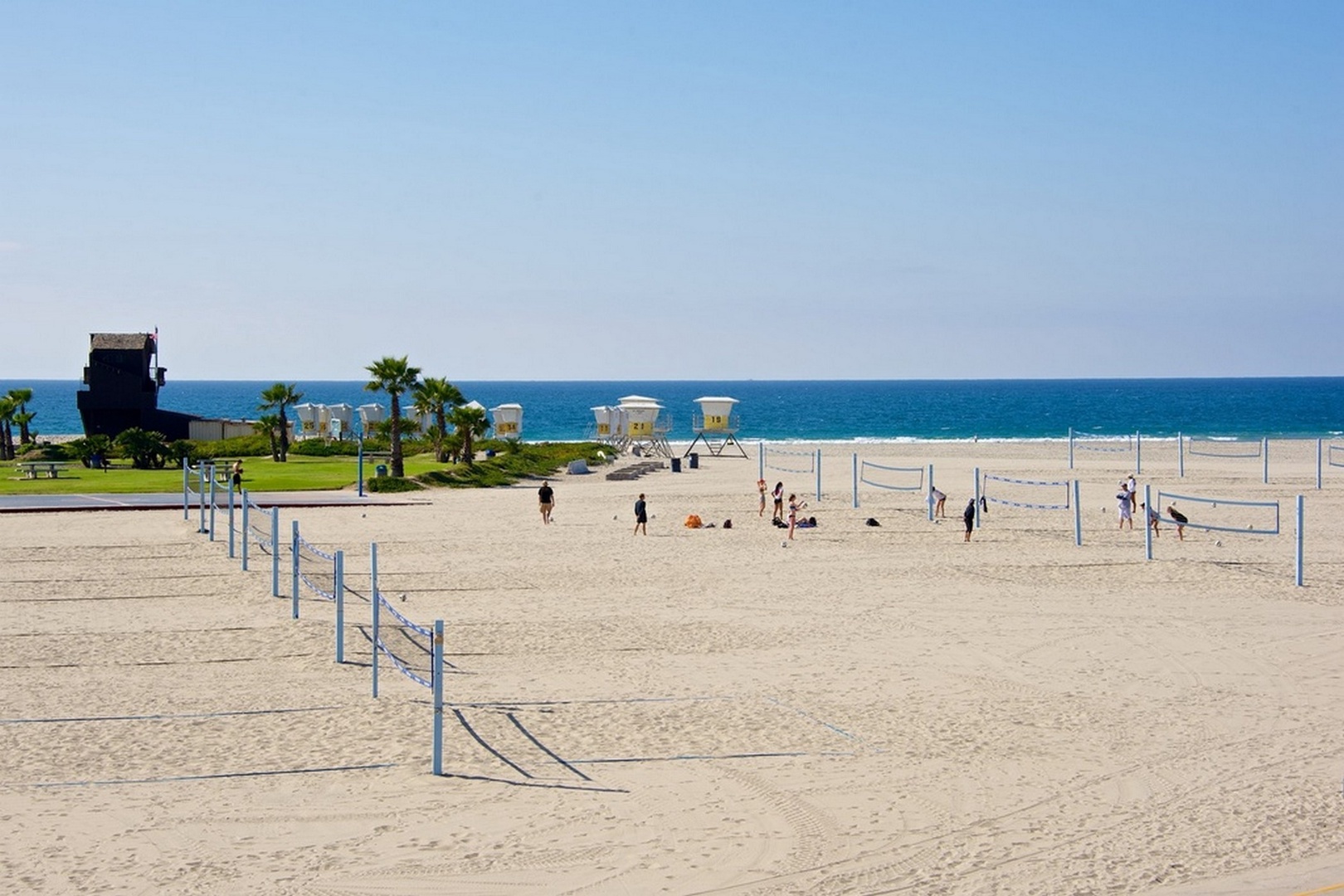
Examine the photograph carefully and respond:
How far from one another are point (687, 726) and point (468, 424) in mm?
30021

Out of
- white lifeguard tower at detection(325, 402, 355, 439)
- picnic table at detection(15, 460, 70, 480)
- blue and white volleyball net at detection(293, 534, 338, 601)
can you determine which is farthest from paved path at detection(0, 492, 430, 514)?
white lifeguard tower at detection(325, 402, 355, 439)

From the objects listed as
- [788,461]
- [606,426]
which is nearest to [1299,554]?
[788,461]

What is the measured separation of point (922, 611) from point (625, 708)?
6.33m

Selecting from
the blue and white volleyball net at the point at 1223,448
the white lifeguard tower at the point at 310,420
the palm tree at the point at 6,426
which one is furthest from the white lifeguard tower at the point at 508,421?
the blue and white volleyball net at the point at 1223,448

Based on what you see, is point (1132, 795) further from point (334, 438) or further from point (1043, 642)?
point (334, 438)

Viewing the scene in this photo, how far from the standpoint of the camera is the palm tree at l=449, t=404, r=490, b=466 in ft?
134

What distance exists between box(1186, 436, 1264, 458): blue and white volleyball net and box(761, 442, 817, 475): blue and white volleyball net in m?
16.3

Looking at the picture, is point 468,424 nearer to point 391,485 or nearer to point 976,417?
point 391,485

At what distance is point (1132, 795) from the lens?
9852mm

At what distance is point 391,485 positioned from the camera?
35.5 metres

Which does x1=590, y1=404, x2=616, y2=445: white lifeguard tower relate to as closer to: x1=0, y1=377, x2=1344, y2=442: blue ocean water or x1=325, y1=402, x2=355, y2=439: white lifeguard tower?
x1=325, y1=402, x2=355, y2=439: white lifeguard tower

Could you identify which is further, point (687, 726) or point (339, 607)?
point (339, 607)

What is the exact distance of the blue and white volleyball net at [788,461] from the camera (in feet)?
151

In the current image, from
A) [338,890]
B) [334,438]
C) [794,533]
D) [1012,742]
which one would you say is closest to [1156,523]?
[794,533]
